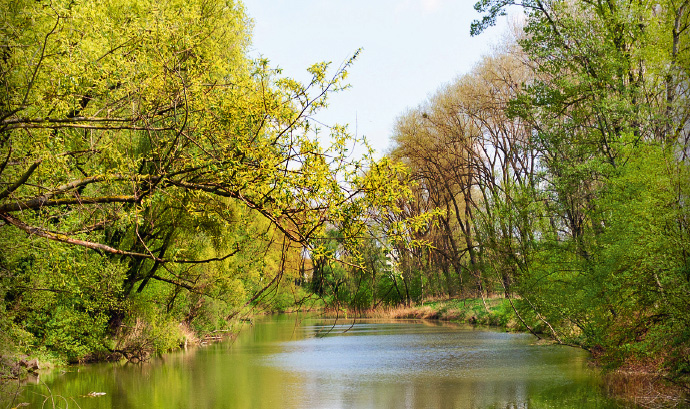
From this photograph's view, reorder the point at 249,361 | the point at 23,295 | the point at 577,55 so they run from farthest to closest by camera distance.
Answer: the point at 249,361, the point at 23,295, the point at 577,55

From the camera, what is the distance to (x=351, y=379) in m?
15.4

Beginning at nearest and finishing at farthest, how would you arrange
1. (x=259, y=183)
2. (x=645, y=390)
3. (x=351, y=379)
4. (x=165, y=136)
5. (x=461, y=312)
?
1. (x=259, y=183)
2. (x=165, y=136)
3. (x=645, y=390)
4. (x=351, y=379)
5. (x=461, y=312)

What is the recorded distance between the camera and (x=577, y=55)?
15.2m

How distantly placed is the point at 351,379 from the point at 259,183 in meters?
9.72

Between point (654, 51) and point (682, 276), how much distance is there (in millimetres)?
5667

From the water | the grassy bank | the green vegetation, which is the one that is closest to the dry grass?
the water

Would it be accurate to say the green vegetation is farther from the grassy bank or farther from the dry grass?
the grassy bank

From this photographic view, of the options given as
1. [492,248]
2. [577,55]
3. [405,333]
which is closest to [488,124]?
[405,333]

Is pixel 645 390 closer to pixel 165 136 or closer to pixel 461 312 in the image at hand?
pixel 165 136

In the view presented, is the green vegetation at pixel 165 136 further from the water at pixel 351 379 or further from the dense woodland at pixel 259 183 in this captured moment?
the water at pixel 351 379

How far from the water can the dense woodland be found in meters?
1.25

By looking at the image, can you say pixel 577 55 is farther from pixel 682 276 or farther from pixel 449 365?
pixel 449 365

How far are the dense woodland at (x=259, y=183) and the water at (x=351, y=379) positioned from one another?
49.2 inches

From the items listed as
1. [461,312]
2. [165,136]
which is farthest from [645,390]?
[461,312]
